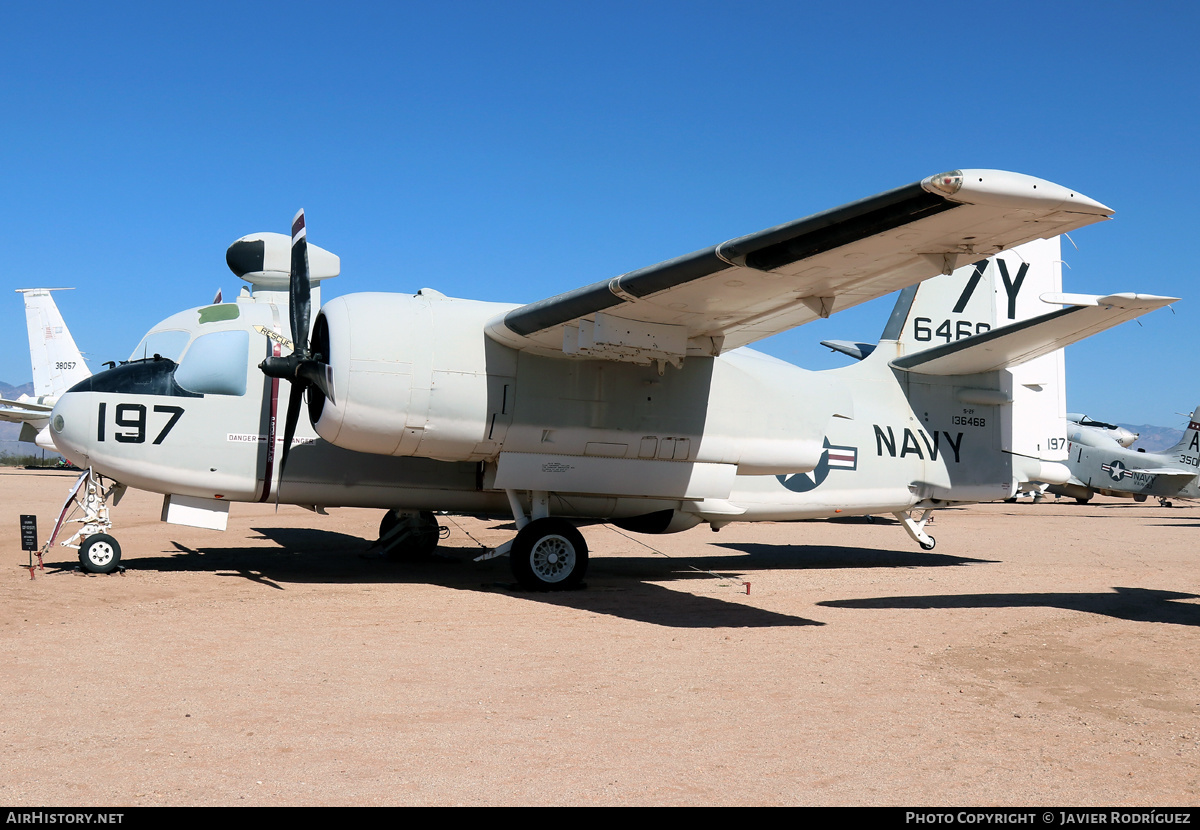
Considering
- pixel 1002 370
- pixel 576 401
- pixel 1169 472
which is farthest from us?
pixel 1169 472

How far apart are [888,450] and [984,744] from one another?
9.75 m

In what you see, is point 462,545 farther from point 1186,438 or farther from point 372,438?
point 1186,438

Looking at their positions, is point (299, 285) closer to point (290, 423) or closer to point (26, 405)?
point (290, 423)

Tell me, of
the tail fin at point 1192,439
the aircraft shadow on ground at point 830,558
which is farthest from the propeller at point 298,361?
the tail fin at point 1192,439

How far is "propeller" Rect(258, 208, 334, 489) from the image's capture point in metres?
10.1

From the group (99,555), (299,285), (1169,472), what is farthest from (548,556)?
(1169,472)

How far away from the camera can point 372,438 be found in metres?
9.92

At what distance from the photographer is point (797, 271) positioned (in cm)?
831

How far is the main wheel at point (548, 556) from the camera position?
10.8m

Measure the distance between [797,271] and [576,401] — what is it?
11.5 ft

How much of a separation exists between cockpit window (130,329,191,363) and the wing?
4453 millimetres

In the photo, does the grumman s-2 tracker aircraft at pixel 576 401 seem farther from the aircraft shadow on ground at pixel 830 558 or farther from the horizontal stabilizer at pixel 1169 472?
the horizontal stabilizer at pixel 1169 472

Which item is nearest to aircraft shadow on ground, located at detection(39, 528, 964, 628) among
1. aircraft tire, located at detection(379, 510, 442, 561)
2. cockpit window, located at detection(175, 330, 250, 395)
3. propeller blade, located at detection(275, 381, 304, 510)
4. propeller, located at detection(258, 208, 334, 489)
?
aircraft tire, located at detection(379, 510, 442, 561)
